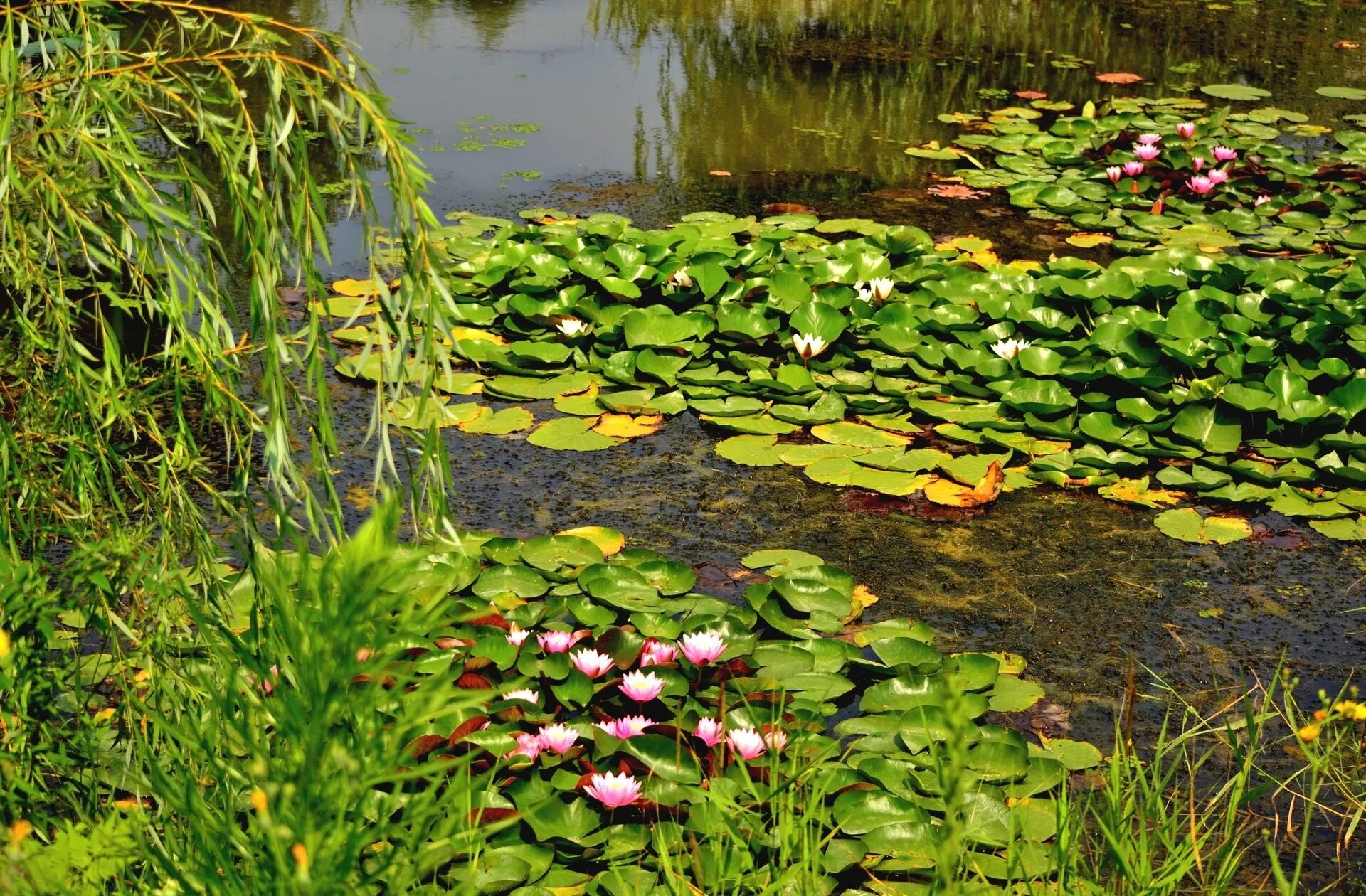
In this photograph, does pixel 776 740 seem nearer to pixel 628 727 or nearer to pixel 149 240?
pixel 628 727

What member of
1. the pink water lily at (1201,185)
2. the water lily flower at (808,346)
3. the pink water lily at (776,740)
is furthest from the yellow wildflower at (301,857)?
the pink water lily at (1201,185)

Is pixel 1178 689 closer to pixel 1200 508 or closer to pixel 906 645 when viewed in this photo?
pixel 906 645

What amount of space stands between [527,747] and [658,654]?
0.30 metres

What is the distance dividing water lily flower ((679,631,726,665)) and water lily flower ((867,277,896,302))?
1.88m

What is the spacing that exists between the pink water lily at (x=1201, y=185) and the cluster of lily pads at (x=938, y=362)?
76 cm

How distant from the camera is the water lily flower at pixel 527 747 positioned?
1941mm

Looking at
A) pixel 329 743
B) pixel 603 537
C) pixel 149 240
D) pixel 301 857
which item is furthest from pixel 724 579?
pixel 301 857

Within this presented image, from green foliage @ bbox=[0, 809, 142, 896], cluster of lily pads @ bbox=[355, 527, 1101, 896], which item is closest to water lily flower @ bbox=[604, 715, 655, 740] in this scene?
cluster of lily pads @ bbox=[355, 527, 1101, 896]

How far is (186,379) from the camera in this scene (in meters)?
1.58

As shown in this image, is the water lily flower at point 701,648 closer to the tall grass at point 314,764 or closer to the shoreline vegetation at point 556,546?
the shoreline vegetation at point 556,546

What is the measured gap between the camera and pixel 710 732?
76.9 inches

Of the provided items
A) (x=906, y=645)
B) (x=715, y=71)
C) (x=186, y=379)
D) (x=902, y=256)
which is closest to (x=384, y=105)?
(x=186, y=379)

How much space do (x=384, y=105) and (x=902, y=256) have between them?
2705 millimetres

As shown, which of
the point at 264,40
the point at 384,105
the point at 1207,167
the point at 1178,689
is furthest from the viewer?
the point at 1207,167
